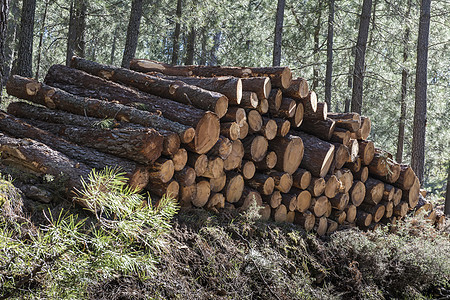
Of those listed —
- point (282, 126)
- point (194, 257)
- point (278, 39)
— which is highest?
point (278, 39)

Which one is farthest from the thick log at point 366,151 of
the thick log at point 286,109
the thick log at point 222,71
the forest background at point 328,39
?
the forest background at point 328,39

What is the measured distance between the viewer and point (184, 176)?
441 cm

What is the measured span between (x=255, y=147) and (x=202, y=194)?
981mm

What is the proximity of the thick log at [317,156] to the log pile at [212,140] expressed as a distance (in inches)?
0.6

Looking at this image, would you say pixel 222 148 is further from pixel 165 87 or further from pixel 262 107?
pixel 165 87

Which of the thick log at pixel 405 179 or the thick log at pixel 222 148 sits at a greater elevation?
the thick log at pixel 222 148

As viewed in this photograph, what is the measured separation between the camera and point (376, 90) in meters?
13.8

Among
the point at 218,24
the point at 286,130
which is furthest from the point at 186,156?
the point at 218,24

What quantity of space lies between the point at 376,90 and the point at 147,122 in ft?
37.1

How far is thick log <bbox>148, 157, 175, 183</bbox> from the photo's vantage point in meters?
4.12

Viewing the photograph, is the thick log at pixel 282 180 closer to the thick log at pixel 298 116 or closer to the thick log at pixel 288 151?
the thick log at pixel 288 151

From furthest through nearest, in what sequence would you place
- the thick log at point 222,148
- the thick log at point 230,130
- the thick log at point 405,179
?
the thick log at point 405,179
the thick log at point 230,130
the thick log at point 222,148

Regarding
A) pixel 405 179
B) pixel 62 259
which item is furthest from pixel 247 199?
pixel 405 179

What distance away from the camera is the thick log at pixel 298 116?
18.6ft
